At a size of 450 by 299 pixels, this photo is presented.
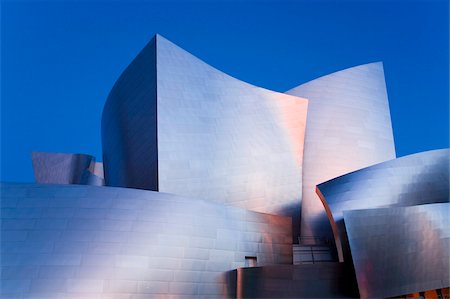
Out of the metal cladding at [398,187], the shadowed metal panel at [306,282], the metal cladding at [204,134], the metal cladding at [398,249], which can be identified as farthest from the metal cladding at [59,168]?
the metal cladding at [398,249]

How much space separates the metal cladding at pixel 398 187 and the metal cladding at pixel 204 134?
3703mm

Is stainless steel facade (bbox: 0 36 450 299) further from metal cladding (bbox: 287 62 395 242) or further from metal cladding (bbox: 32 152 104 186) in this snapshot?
metal cladding (bbox: 32 152 104 186)

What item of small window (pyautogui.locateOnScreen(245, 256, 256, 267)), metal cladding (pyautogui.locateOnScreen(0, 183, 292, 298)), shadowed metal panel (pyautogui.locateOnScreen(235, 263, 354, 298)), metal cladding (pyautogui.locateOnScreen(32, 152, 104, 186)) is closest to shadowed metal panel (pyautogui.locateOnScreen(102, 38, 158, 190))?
metal cladding (pyautogui.locateOnScreen(0, 183, 292, 298))

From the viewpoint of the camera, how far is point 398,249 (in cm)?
1018

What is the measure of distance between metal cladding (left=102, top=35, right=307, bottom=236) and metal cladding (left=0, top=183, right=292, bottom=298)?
2587mm

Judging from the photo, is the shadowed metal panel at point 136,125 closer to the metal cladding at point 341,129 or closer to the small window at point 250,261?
the small window at point 250,261

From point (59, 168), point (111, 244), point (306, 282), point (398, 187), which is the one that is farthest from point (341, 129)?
point (59, 168)

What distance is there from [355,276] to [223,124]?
720 cm

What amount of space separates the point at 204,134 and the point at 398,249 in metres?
7.31

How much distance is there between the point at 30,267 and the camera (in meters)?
9.48

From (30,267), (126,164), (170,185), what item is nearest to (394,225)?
(170,185)

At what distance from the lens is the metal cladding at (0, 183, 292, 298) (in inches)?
377

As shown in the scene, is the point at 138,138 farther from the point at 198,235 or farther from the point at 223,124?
the point at 198,235

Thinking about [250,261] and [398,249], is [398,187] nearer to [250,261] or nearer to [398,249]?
[398,249]
